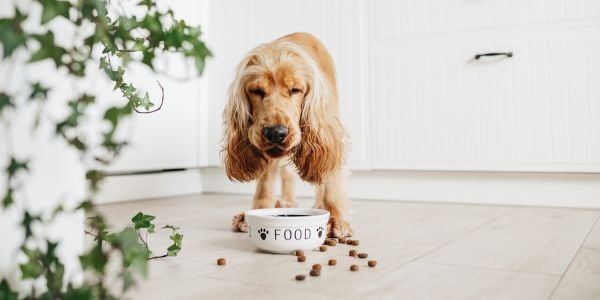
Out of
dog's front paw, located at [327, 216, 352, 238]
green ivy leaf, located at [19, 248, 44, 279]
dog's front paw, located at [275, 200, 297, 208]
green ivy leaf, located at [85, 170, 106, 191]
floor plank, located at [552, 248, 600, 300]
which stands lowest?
floor plank, located at [552, 248, 600, 300]

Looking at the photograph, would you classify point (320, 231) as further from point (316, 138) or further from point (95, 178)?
point (95, 178)

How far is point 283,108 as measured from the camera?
5.37ft

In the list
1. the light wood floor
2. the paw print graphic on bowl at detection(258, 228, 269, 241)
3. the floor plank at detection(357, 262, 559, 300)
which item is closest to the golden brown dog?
the light wood floor

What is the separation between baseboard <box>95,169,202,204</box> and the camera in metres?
2.71

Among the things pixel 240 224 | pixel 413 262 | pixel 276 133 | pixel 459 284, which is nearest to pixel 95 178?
pixel 459 284

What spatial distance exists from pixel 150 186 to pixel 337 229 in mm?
1633

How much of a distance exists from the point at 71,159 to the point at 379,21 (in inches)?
90.6

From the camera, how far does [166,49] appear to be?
23.9 inches

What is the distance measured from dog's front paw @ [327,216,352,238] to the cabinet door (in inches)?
44.6

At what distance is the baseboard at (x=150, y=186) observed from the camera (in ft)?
8.88

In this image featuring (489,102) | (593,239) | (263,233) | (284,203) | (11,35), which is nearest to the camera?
(11,35)

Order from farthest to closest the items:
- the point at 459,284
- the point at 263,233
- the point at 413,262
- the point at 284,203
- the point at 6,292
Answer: the point at 284,203 → the point at 263,233 → the point at 413,262 → the point at 459,284 → the point at 6,292

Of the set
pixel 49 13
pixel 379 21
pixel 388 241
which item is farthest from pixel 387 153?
pixel 49 13

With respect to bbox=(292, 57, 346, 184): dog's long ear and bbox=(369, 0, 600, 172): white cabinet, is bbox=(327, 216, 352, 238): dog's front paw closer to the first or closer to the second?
bbox=(292, 57, 346, 184): dog's long ear
